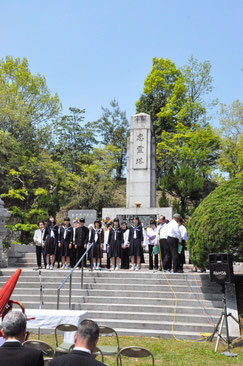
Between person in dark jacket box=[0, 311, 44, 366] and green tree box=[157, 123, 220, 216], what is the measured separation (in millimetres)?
25685

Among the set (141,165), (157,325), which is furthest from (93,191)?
(157,325)

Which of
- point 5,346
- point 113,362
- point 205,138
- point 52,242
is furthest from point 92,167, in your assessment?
point 5,346

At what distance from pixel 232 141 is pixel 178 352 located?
26965 mm

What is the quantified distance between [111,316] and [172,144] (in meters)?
26.7

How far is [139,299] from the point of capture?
9.73 m

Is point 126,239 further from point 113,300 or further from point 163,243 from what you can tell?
point 113,300

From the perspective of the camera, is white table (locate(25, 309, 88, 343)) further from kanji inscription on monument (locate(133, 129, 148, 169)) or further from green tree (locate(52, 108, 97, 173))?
green tree (locate(52, 108, 97, 173))

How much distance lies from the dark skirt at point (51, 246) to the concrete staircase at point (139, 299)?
1449 mm

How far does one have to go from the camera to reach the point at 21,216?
26219 millimetres

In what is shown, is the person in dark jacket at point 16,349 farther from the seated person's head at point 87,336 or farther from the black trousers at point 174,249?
the black trousers at point 174,249

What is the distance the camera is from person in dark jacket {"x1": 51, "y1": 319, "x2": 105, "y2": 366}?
2748mm

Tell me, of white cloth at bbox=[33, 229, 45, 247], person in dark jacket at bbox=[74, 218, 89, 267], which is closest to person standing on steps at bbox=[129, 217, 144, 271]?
person in dark jacket at bbox=[74, 218, 89, 267]

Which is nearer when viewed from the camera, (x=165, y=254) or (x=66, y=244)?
(x=165, y=254)

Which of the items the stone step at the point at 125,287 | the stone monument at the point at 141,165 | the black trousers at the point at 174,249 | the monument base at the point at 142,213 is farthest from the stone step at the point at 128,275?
the stone monument at the point at 141,165
